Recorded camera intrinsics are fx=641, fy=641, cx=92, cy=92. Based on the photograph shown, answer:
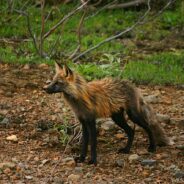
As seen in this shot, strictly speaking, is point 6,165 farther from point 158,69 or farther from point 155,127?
point 158,69

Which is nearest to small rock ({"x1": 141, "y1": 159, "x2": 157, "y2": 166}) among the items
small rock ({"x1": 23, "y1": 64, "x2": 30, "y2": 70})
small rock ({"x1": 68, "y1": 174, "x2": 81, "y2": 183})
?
small rock ({"x1": 68, "y1": 174, "x2": 81, "y2": 183})

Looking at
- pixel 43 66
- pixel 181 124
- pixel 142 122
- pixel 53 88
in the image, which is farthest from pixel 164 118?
pixel 43 66

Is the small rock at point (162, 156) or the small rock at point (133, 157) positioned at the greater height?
the small rock at point (133, 157)

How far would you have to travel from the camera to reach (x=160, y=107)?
9.23 m

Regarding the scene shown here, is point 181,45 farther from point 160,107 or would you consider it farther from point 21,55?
point 160,107

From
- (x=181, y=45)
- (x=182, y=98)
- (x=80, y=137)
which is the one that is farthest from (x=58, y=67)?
(x=181, y=45)

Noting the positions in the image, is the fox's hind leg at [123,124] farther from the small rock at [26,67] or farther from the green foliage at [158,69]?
the small rock at [26,67]

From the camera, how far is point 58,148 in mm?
7516

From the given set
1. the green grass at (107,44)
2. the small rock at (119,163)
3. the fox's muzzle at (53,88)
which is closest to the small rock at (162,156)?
the small rock at (119,163)

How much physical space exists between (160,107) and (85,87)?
2.35 metres

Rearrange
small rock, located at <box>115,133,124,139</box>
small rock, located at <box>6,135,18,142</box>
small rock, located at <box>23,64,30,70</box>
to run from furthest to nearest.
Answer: small rock, located at <box>23,64,30,70</box>, small rock, located at <box>115,133,124,139</box>, small rock, located at <box>6,135,18,142</box>

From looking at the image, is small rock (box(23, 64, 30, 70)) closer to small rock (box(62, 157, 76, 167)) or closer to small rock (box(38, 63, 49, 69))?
small rock (box(38, 63, 49, 69))

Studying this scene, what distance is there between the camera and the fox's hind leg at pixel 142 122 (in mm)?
7453

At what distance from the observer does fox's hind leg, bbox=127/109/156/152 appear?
24.5 feet
